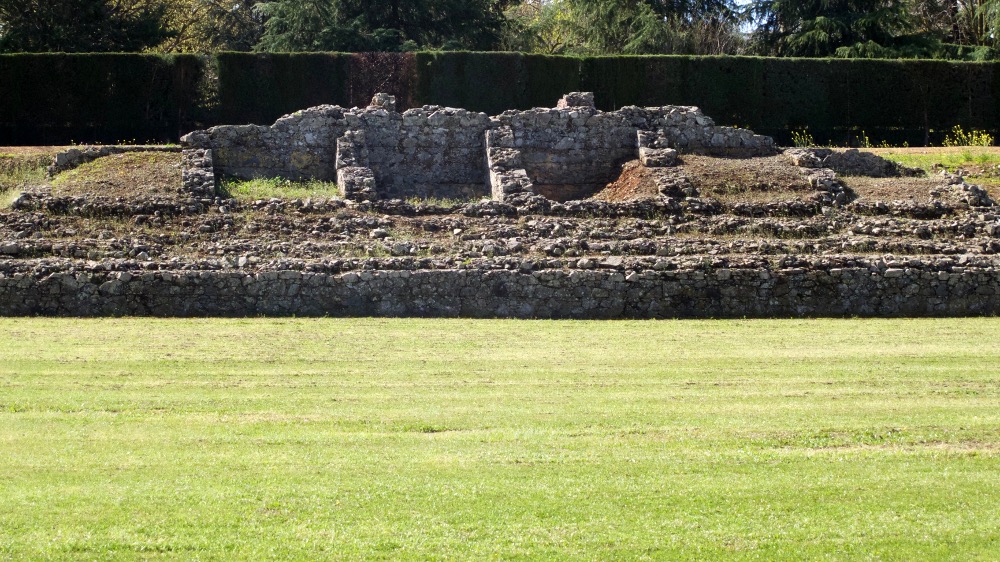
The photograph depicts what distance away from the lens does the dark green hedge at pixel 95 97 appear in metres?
33.8

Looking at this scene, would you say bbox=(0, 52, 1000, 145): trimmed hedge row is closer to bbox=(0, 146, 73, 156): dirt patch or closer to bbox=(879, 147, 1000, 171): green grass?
bbox=(0, 146, 73, 156): dirt patch

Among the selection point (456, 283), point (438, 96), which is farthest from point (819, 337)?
point (438, 96)

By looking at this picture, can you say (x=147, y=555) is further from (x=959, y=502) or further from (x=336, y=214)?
(x=336, y=214)

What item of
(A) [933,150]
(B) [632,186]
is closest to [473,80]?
(B) [632,186]

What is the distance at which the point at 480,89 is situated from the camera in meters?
35.5

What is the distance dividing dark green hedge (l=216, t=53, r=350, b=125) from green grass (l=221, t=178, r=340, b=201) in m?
7.50

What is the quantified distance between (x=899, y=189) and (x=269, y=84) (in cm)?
1819

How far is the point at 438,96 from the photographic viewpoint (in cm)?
3553

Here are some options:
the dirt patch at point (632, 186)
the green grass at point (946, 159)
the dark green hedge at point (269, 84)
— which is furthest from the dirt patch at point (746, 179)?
the dark green hedge at point (269, 84)

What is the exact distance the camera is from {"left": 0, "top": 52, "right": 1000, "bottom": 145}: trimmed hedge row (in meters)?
34.1

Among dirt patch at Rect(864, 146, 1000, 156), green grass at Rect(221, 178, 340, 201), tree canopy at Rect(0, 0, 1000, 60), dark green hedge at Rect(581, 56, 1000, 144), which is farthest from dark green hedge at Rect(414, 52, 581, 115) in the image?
dirt patch at Rect(864, 146, 1000, 156)

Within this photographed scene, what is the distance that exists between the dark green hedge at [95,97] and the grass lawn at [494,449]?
19.0m

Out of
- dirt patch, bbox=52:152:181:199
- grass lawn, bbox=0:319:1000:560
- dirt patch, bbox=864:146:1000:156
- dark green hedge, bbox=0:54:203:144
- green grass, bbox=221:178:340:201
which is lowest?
grass lawn, bbox=0:319:1000:560

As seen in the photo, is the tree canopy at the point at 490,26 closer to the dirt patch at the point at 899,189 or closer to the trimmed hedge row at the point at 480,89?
the trimmed hedge row at the point at 480,89
